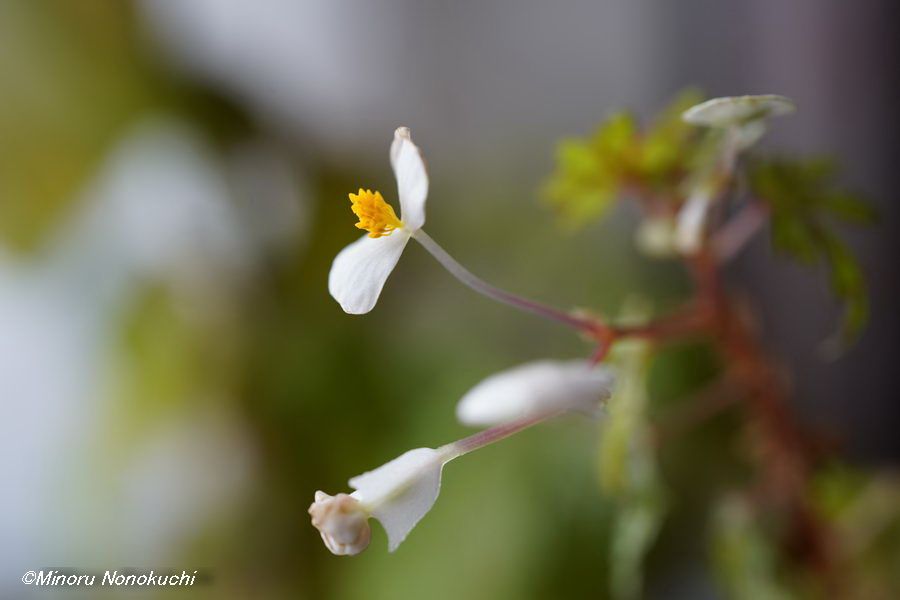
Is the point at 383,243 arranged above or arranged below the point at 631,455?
above

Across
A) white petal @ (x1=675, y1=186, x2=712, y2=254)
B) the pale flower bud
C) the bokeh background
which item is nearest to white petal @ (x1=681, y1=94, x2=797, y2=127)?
white petal @ (x1=675, y1=186, x2=712, y2=254)

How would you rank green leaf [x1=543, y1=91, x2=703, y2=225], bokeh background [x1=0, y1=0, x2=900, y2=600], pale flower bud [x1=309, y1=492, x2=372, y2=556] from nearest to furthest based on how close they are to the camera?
pale flower bud [x1=309, y1=492, x2=372, y2=556] → green leaf [x1=543, y1=91, x2=703, y2=225] → bokeh background [x1=0, y1=0, x2=900, y2=600]

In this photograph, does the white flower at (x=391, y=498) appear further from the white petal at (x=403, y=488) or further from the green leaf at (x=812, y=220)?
the green leaf at (x=812, y=220)

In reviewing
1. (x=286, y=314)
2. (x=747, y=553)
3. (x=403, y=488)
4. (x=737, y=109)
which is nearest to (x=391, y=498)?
(x=403, y=488)

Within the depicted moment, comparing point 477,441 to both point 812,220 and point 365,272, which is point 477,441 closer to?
point 365,272

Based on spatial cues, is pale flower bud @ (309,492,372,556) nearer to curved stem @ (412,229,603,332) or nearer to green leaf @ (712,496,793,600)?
curved stem @ (412,229,603,332)

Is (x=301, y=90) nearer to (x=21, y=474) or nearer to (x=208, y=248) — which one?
(x=208, y=248)

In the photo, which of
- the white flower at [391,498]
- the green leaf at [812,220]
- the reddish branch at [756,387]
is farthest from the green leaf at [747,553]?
the white flower at [391,498]

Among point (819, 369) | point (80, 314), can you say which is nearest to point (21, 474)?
point (80, 314)
